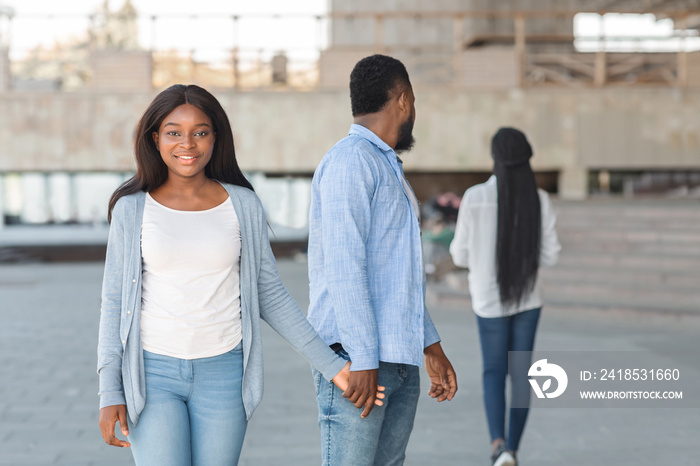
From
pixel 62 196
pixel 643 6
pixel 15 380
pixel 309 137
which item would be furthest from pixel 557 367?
pixel 62 196

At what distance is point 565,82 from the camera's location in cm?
1845

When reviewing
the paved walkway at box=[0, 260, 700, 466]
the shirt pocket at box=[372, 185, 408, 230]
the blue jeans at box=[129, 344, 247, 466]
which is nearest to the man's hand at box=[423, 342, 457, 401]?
the shirt pocket at box=[372, 185, 408, 230]

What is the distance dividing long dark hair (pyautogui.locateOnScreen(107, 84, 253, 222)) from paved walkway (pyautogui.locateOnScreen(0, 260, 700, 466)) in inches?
100

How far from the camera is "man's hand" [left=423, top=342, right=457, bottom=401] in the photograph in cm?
260

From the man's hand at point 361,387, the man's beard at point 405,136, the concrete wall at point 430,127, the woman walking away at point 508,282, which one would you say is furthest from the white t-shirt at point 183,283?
the concrete wall at point 430,127

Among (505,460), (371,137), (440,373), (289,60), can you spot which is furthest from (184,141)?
(289,60)

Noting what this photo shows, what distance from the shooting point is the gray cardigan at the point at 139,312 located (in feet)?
7.58

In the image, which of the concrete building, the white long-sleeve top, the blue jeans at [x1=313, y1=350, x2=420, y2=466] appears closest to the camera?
the blue jeans at [x1=313, y1=350, x2=420, y2=466]

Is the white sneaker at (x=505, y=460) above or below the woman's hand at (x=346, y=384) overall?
below

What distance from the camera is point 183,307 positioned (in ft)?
7.72

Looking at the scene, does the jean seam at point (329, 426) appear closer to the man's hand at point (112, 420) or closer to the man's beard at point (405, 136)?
the man's hand at point (112, 420)

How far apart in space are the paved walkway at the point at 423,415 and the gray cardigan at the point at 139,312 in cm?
230

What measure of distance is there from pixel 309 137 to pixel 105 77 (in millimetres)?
4789

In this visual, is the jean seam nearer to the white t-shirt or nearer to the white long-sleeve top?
the white t-shirt
